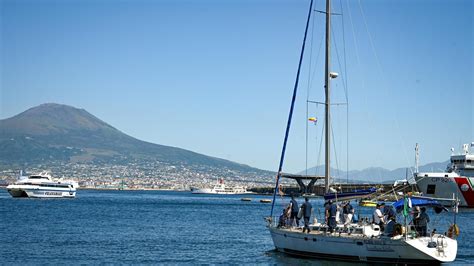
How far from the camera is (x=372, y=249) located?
31344 millimetres

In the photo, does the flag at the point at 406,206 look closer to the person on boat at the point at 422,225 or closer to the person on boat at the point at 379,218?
the person on boat at the point at 422,225

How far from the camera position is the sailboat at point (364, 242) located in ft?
100

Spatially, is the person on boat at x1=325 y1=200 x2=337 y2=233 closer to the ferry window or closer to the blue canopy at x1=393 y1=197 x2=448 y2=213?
the blue canopy at x1=393 y1=197 x2=448 y2=213

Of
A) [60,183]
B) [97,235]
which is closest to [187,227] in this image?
[97,235]

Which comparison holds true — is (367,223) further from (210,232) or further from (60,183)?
(60,183)

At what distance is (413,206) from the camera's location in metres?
33.5

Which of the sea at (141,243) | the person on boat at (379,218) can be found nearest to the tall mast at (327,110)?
the person on boat at (379,218)

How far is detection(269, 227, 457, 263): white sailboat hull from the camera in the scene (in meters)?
30.5

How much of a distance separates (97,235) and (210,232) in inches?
358

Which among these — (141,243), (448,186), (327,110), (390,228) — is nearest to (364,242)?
(390,228)

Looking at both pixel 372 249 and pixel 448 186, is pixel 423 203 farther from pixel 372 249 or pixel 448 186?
pixel 448 186

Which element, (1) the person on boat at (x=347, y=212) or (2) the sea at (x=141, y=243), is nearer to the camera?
(1) the person on boat at (x=347, y=212)

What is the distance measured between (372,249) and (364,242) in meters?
0.46

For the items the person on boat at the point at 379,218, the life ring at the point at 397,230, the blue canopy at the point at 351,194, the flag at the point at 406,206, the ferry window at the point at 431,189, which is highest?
the ferry window at the point at 431,189
